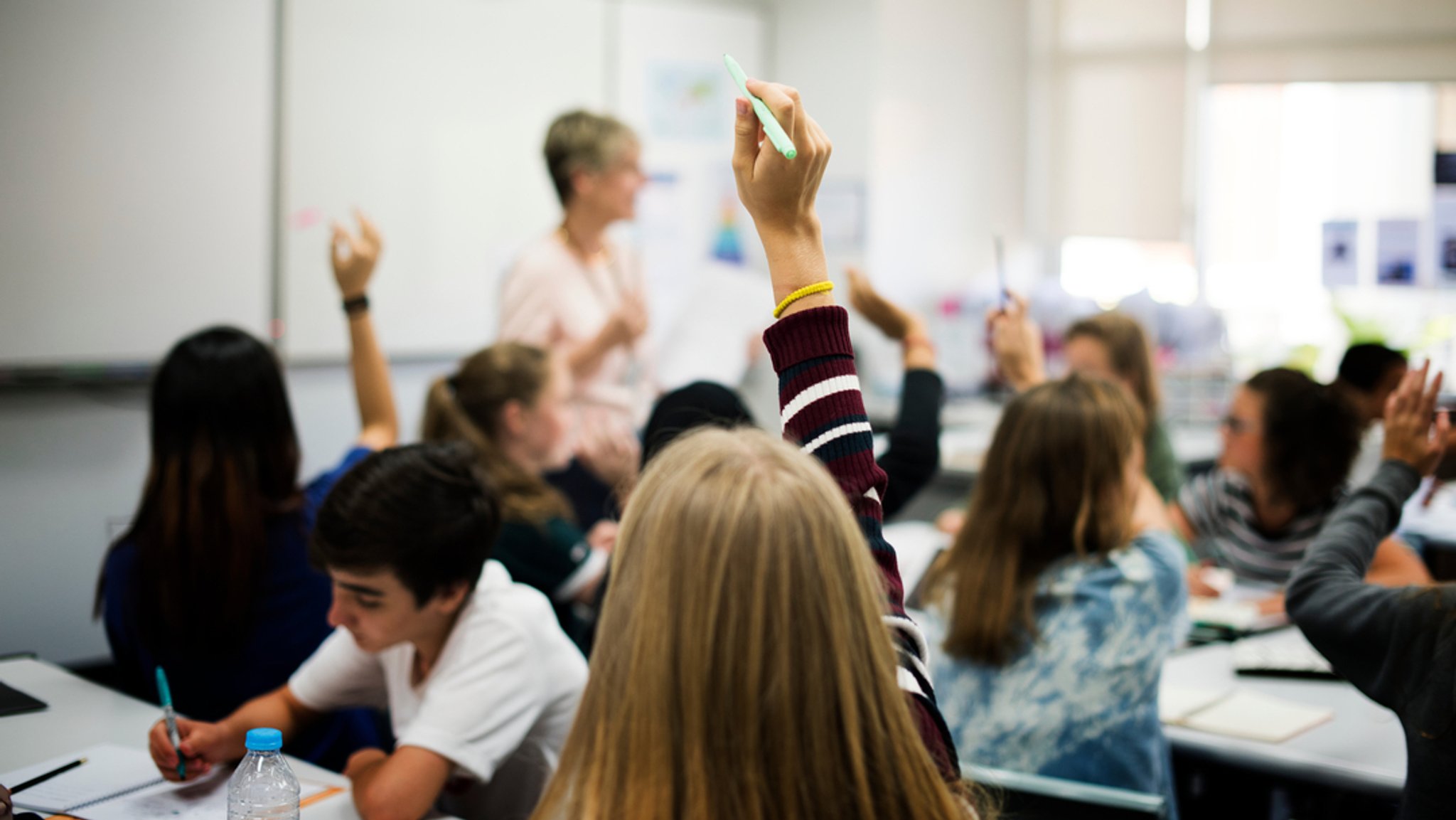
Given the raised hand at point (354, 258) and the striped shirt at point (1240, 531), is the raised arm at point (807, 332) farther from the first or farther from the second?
the striped shirt at point (1240, 531)

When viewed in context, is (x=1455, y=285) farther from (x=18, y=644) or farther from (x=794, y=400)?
(x=18, y=644)

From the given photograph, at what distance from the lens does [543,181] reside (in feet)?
14.7

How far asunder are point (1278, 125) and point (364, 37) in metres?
3.99

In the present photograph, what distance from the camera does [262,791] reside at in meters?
1.35

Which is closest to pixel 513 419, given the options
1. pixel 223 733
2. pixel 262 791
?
pixel 223 733

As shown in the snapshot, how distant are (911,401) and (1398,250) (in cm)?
358

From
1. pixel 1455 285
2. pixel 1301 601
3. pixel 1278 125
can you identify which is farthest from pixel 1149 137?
pixel 1301 601

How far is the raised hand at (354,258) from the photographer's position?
2287 millimetres

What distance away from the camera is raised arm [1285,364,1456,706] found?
1444 millimetres

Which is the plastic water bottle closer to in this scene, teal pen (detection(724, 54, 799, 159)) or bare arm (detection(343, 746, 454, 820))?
bare arm (detection(343, 746, 454, 820))

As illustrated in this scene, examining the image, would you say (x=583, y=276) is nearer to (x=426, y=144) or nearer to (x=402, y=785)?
(x=426, y=144)

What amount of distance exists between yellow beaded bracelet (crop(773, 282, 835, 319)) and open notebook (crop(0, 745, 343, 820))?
0.93 meters

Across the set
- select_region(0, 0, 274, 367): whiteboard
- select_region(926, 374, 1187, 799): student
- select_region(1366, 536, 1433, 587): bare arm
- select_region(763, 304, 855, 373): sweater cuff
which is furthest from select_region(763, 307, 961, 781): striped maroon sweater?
select_region(0, 0, 274, 367): whiteboard

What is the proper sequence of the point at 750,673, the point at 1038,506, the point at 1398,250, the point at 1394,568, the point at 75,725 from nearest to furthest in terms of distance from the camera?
the point at 750,673, the point at 75,725, the point at 1038,506, the point at 1394,568, the point at 1398,250
